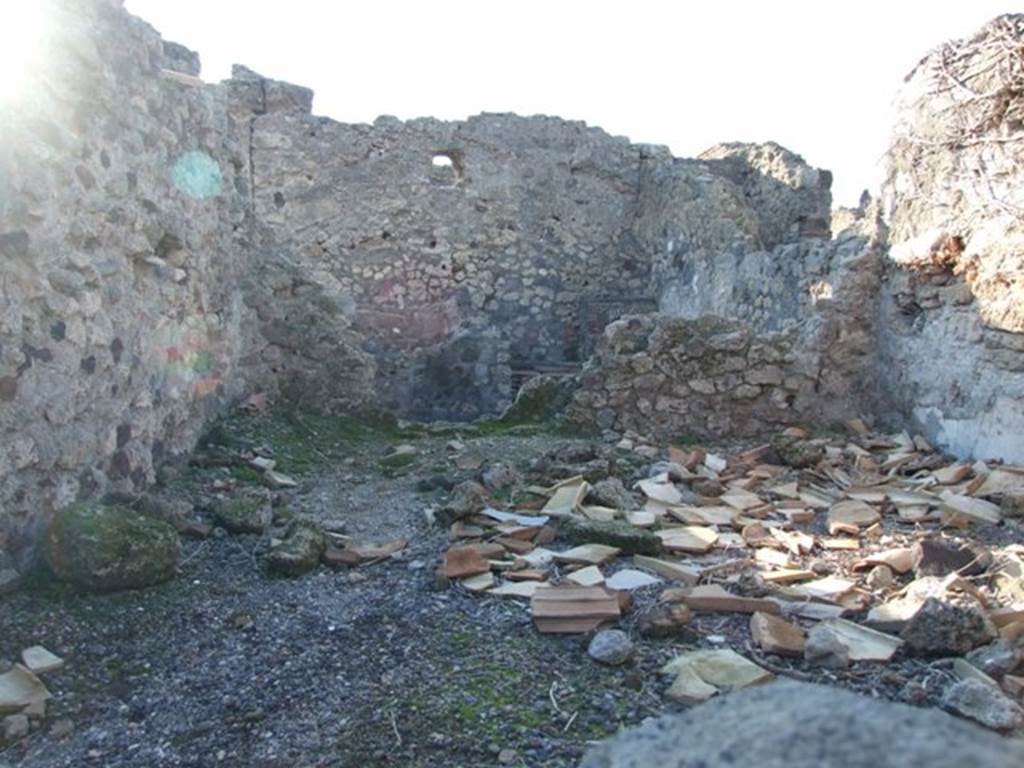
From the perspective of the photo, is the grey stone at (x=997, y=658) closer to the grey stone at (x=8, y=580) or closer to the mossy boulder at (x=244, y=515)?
the mossy boulder at (x=244, y=515)

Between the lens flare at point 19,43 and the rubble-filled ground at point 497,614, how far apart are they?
67.6 inches

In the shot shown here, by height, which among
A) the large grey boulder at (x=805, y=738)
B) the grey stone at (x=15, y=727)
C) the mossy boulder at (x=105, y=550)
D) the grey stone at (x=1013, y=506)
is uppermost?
the large grey boulder at (x=805, y=738)

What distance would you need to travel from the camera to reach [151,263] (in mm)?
4418

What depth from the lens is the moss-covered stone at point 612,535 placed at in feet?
12.4

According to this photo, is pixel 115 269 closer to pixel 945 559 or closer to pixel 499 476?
pixel 499 476

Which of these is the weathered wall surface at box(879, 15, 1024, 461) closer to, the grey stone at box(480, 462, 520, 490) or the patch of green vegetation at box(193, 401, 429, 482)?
the grey stone at box(480, 462, 520, 490)

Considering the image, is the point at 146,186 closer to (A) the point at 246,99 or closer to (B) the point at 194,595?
(B) the point at 194,595

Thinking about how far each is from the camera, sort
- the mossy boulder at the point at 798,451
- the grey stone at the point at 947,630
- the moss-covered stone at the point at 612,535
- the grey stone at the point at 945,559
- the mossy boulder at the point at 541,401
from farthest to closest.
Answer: the mossy boulder at the point at 541,401 → the mossy boulder at the point at 798,451 → the moss-covered stone at the point at 612,535 → the grey stone at the point at 945,559 → the grey stone at the point at 947,630

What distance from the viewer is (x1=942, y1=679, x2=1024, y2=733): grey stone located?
2287 mm

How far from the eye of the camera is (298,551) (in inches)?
143

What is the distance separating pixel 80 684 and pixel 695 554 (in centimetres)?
242

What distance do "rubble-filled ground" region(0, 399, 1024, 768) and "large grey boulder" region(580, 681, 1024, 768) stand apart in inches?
44.5

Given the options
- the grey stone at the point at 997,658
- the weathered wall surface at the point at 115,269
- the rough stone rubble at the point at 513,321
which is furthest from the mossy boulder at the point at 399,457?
the grey stone at the point at 997,658

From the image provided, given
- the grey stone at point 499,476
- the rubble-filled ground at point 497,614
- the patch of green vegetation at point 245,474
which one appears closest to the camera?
the rubble-filled ground at point 497,614
